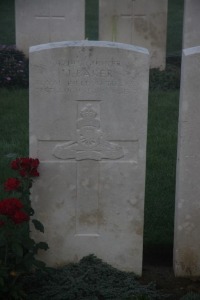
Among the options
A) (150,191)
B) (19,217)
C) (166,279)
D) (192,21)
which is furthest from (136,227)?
(192,21)

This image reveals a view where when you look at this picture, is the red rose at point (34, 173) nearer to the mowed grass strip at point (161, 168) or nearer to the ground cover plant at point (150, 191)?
the ground cover plant at point (150, 191)

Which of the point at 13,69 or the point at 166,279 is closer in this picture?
the point at 166,279

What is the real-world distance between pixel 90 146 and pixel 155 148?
3103mm

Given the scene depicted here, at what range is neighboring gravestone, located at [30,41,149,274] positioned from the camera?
504 cm

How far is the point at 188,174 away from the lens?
521 centimetres

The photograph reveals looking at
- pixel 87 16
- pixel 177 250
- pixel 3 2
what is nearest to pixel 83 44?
pixel 177 250

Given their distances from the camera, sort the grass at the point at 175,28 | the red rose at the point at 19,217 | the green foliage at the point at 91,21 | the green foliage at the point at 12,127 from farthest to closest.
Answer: the green foliage at the point at 91,21, the grass at the point at 175,28, the green foliage at the point at 12,127, the red rose at the point at 19,217

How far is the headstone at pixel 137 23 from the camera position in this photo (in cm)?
1185

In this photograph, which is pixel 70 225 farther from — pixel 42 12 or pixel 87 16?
pixel 87 16

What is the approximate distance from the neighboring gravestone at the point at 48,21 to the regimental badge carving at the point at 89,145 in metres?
6.70

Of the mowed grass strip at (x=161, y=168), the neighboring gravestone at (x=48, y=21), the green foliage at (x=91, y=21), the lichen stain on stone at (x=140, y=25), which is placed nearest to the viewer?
the mowed grass strip at (x=161, y=168)

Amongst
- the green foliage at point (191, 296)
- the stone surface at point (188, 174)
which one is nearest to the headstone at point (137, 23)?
the stone surface at point (188, 174)

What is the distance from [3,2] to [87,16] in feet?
12.7

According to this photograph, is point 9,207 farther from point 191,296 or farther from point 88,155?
point 191,296
